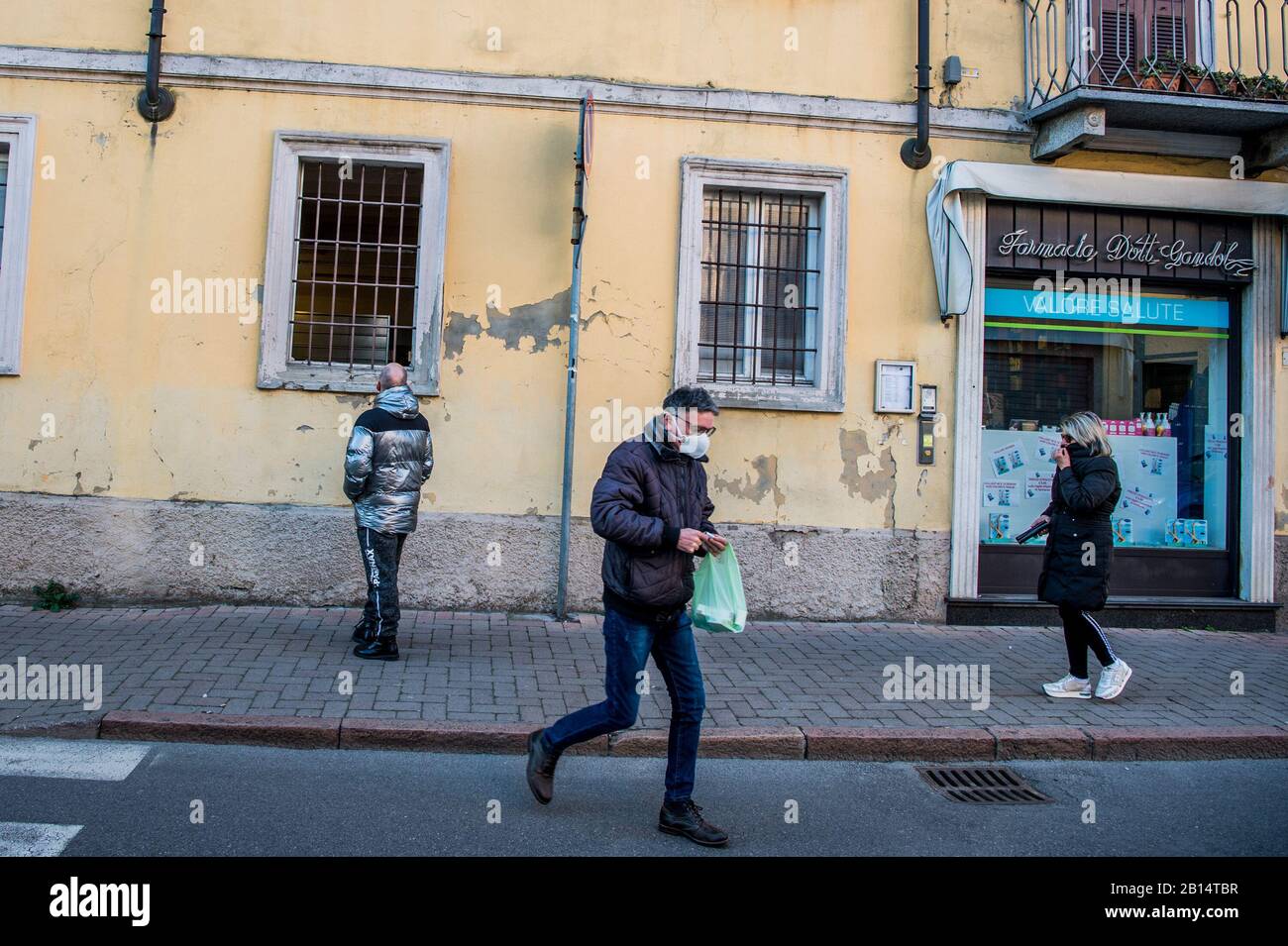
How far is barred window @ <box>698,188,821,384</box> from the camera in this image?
9148 millimetres

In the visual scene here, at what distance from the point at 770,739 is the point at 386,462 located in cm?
320

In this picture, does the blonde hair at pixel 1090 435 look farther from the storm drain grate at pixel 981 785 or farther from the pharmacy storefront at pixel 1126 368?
the pharmacy storefront at pixel 1126 368

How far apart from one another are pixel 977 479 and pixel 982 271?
1.94 metres

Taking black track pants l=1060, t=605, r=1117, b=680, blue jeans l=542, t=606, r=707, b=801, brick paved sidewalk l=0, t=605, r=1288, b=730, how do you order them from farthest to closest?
black track pants l=1060, t=605, r=1117, b=680
brick paved sidewalk l=0, t=605, r=1288, b=730
blue jeans l=542, t=606, r=707, b=801

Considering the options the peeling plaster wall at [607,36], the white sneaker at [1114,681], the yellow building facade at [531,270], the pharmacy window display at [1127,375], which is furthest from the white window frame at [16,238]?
the white sneaker at [1114,681]

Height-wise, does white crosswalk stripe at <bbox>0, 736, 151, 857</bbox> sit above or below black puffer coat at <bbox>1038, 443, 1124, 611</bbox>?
below

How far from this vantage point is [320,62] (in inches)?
339

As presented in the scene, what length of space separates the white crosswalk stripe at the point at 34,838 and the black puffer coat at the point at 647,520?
2.37 metres

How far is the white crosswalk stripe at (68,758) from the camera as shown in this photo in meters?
4.70

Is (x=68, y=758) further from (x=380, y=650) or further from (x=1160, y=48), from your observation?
(x=1160, y=48)

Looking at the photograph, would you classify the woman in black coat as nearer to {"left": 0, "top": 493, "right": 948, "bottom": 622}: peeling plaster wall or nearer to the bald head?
{"left": 0, "top": 493, "right": 948, "bottom": 622}: peeling plaster wall

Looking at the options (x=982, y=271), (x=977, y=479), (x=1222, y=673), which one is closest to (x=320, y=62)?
(x=982, y=271)

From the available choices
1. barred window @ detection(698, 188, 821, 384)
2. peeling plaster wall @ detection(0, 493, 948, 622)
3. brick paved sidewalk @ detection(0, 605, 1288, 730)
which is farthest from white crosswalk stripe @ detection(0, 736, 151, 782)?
barred window @ detection(698, 188, 821, 384)

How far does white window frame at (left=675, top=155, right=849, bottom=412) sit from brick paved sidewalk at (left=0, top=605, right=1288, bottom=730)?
A: 2.08 m
